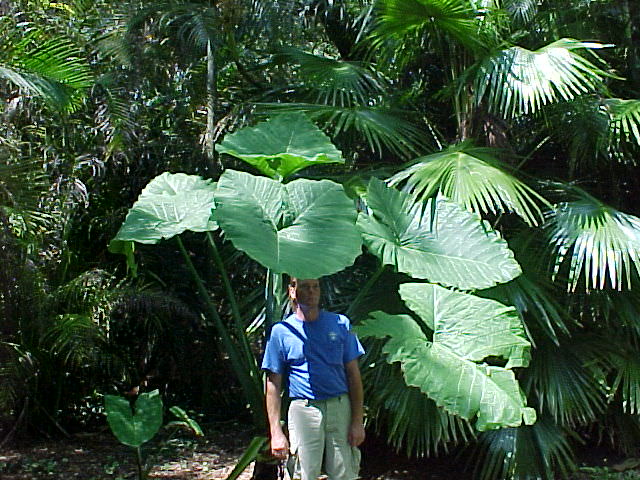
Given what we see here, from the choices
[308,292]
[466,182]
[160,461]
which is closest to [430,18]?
[466,182]

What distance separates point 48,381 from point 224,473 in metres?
1.39

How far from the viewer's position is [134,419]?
4.32 meters

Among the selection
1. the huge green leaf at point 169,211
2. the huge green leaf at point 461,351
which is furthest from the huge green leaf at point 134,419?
the huge green leaf at point 461,351

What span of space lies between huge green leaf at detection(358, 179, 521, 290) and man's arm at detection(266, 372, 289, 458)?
2.36 feet

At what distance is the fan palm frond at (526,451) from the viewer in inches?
185

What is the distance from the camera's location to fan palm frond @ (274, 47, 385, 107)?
538 cm

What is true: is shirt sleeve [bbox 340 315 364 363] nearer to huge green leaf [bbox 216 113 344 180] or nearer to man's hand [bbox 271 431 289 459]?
man's hand [bbox 271 431 289 459]

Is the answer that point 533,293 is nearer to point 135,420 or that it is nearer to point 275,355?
point 275,355

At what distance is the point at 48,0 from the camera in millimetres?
6000

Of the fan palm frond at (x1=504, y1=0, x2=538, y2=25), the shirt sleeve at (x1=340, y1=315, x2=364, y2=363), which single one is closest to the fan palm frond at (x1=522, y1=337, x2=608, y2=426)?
the shirt sleeve at (x1=340, y1=315, x2=364, y2=363)

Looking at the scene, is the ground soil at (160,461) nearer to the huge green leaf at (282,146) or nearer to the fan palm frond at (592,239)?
the fan palm frond at (592,239)

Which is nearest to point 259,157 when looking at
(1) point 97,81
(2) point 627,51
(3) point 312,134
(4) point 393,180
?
(3) point 312,134

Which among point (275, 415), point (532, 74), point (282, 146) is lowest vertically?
point (275, 415)

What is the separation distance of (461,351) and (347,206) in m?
0.79
